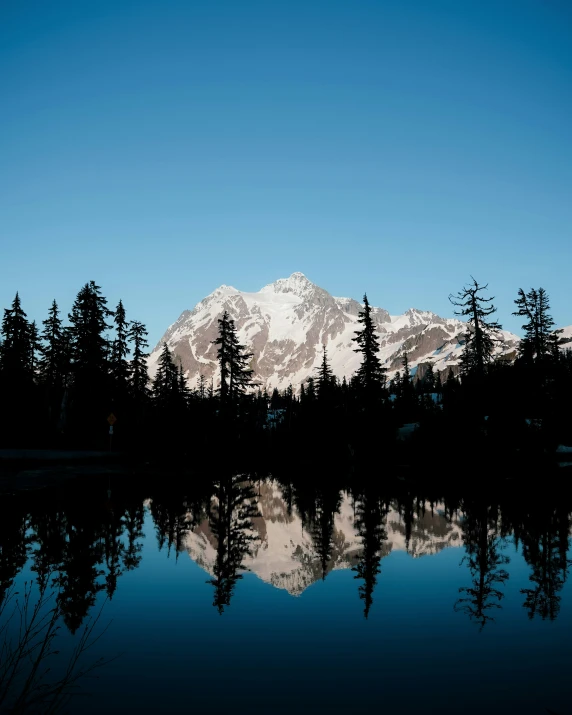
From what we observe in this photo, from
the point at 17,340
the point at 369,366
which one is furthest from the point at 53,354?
the point at 369,366

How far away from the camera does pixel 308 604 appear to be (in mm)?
9859

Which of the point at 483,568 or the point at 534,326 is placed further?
the point at 534,326

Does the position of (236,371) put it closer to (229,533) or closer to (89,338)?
(89,338)

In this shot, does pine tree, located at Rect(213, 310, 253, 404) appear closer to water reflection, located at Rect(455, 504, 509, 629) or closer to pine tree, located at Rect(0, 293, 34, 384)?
pine tree, located at Rect(0, 293, 34, 384)

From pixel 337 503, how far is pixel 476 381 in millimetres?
23272

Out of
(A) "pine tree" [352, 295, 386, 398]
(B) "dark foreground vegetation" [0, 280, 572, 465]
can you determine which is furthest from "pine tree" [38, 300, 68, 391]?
(A) "pine tree" [352, 295, 386, 398]

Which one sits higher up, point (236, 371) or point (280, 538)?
point (236, 371)

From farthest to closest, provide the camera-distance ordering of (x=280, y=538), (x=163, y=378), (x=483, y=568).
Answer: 1. (x=163, y=378)
2. (x=280, y=538)
3. (x=483, y=568)

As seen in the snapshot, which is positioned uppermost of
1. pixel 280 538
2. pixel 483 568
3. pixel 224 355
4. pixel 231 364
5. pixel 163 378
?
pixel 224 355

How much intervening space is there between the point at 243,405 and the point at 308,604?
4796 centimetres

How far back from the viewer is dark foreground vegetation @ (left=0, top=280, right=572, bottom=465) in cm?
3568

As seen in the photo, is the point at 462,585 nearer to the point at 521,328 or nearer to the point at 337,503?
the point at 337,503

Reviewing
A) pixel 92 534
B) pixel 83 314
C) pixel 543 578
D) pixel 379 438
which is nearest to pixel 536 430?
pixel 379 438

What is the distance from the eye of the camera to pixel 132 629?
8.34 m
